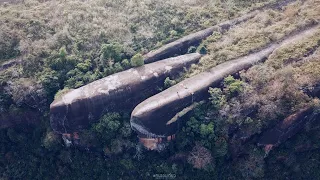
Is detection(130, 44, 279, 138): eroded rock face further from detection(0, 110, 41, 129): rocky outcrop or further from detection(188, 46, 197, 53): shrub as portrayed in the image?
detection(0, 110, 41, 129): rocky outcrop

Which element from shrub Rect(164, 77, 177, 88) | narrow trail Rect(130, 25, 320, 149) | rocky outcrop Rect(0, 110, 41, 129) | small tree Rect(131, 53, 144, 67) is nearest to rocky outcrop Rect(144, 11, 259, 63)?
small tree Rect(131, 53, 144, 67)

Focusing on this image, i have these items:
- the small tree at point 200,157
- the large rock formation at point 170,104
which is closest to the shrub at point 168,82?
the large rock formation at point 170,104

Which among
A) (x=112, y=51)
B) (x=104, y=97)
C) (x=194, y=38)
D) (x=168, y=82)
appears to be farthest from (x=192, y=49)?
(x=104, y=97)

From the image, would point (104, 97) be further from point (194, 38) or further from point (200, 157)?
point (194, 38)

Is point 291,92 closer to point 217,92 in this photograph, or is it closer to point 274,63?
point 274,63

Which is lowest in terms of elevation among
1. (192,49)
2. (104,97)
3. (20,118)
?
(20,118)
